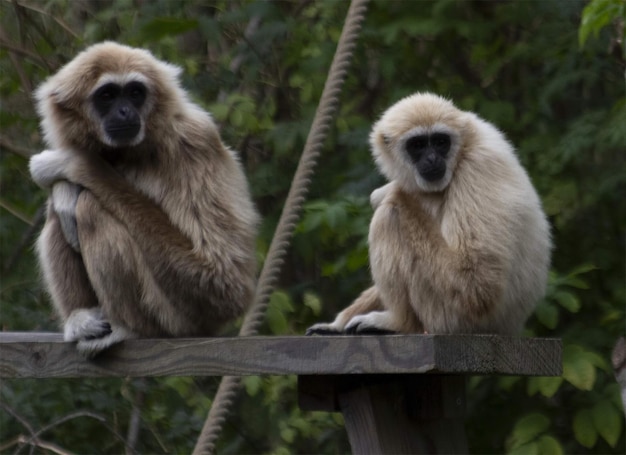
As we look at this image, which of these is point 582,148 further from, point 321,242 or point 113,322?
point 113,322

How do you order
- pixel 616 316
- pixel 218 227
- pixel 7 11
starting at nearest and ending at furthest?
pixel 218 227 → pixel 616 316 → pixel 7 11

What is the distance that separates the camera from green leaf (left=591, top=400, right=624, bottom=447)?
5668 millimetres

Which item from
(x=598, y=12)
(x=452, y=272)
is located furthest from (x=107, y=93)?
(x=598, y=12)

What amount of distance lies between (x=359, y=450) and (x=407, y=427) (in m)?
0.21

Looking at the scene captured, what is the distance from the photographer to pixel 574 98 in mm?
7598

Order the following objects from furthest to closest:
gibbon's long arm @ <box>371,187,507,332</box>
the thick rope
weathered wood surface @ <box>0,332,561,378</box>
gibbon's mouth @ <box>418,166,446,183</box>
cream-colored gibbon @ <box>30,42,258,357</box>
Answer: the thick rope
gibbon's mouth @ <box>418,166,446,183</box>
cream-colored gibbon @ <box>30,42,258,357</box>
gibbon's long arm @ <box>371,187,507,332</box>
weathered wood surface @ <box>0,332,561,378</box>

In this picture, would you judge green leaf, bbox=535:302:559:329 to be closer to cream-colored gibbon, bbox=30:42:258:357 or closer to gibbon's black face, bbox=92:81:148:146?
cream-colored gibbon, bbox=30:42:258:357

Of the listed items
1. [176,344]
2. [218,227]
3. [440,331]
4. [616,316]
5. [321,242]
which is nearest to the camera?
[176,344]

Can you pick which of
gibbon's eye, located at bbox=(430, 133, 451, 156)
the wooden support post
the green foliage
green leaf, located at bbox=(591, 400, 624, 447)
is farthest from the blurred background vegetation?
the wooden support post


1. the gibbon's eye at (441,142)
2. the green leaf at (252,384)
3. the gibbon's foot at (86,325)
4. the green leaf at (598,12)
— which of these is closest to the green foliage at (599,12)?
the green leaf at (598,12)

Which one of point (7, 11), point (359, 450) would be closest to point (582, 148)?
point (359, 450)

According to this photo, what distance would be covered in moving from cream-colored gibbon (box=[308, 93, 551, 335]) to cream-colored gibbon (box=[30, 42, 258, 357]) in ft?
1.85

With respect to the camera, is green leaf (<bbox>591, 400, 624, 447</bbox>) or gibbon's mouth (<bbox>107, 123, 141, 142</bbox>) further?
green leaf (<bbox>591, 400, 624, 447</bbox>)

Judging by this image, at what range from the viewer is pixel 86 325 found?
4207 millimetres
